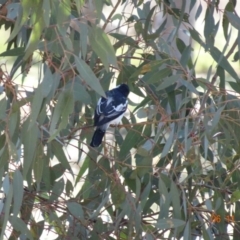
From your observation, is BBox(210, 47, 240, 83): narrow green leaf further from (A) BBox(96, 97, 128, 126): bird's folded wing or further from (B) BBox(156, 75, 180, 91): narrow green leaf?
(A) BBox(96, 97, 128, 126): bird's folded wing

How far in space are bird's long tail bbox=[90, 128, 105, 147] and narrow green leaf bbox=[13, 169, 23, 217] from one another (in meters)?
0.62

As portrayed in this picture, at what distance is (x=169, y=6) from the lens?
97.9 inches

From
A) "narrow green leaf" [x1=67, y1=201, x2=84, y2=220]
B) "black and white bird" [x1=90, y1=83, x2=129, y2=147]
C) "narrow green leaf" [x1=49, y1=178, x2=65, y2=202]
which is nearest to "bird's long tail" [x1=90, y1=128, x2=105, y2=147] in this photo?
"black and white bird" [x1=90, y1=83, x2=129, y2=147]

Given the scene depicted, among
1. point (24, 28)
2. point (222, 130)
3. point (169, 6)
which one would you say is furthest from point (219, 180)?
point (24, 28)

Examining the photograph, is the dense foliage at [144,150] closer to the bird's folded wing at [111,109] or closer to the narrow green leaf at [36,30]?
the bird's folded wing at [111,109]

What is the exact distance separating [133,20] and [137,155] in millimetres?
555

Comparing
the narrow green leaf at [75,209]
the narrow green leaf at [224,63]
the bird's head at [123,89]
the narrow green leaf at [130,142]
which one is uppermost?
the bird's head at [123,89]

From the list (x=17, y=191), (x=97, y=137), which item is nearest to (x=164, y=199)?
(x=97, y=137)

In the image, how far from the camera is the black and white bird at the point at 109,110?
93.2 inches

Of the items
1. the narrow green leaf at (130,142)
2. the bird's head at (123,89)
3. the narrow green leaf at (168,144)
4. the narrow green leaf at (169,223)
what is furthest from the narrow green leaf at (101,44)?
the bird's head at (123,89)

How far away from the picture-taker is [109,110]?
267cm

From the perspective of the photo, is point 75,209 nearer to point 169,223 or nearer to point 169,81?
point 169,223

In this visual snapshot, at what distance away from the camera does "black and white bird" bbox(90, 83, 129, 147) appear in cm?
237

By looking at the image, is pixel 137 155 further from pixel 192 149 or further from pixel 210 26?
pixel 210 26
